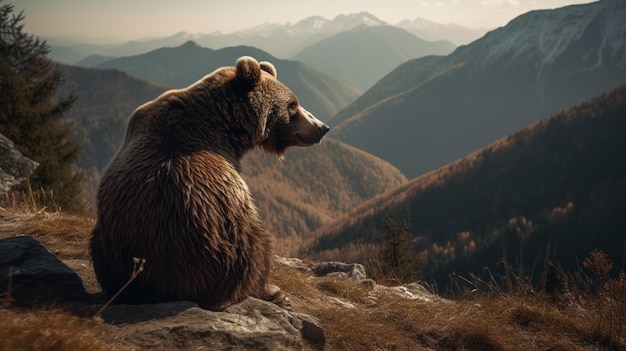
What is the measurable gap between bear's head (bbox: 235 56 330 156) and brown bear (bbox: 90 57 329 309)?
387mm

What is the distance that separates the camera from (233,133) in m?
5.39

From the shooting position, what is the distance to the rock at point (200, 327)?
3492 millimetres

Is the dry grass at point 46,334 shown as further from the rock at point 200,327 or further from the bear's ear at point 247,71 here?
the bear's ear at point 247,71

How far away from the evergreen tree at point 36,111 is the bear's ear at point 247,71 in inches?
789

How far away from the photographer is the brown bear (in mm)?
4020

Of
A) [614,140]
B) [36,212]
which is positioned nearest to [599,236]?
[614,140]

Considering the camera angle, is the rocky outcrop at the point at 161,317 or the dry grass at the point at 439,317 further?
the dry grass at the point at 439,317

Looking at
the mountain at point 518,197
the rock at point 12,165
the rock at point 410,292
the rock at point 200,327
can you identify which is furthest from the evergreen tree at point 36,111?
the mountain at point 518,197

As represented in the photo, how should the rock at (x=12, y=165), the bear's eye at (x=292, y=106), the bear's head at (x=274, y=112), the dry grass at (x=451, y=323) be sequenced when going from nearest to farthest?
the dry grass at (x=451, y=323) → the bear's head at (x=274, y=112) → the bear's eye at (x=292, y=106) → the rock at (x=12, y=165)

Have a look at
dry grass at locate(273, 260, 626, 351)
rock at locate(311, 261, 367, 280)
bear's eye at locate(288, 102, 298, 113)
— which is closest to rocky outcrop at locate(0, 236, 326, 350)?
dry grass at locate(273, 260, 626, 351)

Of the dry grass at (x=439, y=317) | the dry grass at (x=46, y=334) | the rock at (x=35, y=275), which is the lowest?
the dry grass at (x=439, y=317)

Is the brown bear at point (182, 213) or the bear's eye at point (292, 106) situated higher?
the bear's eye at point (292, 106)

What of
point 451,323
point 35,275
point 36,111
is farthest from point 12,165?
point 36,111

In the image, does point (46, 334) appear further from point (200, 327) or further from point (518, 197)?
point (518, 197)
